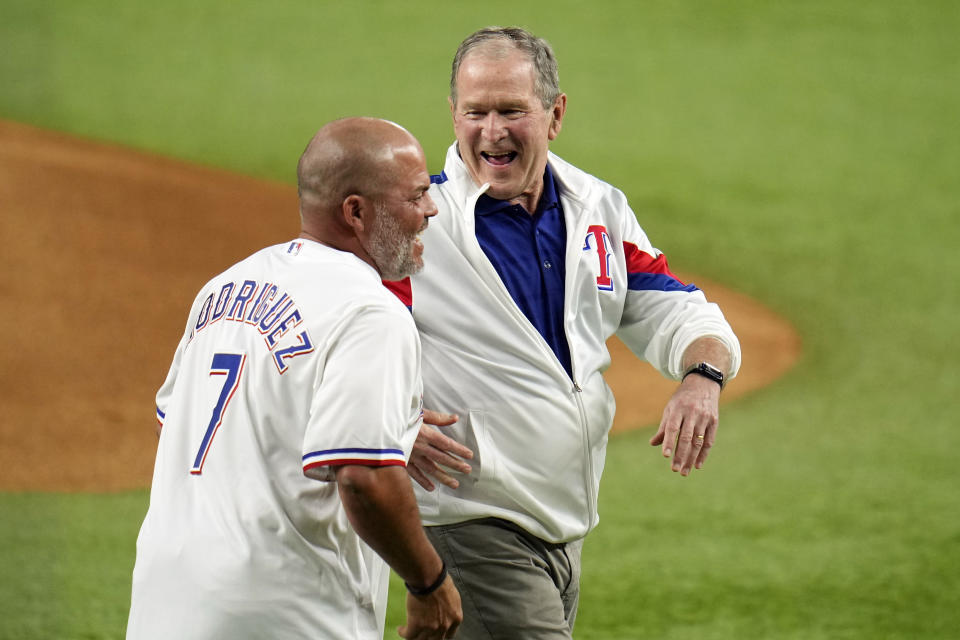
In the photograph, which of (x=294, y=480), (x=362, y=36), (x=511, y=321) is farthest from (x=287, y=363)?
(x=362, y=36)

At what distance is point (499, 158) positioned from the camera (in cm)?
326

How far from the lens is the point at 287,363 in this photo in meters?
2.31

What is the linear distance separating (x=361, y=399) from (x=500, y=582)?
3.20ft

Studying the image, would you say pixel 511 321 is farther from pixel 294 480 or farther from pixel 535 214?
pixel 294 480

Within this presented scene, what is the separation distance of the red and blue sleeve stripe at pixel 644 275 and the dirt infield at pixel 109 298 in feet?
13.0

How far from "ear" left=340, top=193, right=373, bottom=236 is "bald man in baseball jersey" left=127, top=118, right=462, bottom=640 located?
0.27ft

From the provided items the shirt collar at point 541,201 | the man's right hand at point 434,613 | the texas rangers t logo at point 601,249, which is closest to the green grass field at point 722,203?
the texas rangers t logo at point 601,249

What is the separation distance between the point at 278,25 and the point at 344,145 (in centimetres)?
1245

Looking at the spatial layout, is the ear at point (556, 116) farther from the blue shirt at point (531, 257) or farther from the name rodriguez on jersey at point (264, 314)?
the name rodriguez on jersey at point (264, 314)

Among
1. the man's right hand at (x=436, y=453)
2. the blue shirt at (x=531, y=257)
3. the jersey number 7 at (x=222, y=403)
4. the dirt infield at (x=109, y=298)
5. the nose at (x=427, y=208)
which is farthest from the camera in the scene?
the dirt infield at (x=109, y=298)

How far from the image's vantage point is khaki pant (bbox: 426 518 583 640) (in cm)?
301

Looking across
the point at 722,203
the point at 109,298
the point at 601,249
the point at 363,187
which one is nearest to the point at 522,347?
the point at 601,249

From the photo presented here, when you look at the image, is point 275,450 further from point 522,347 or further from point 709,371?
point 709,371

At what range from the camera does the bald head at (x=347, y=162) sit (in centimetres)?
251
